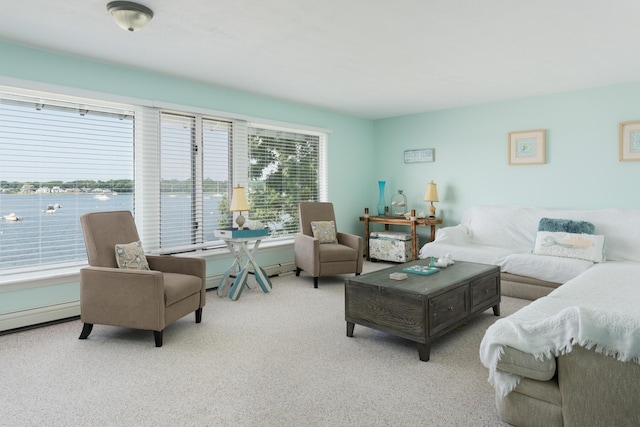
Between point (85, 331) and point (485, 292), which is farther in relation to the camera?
point (485, 292)

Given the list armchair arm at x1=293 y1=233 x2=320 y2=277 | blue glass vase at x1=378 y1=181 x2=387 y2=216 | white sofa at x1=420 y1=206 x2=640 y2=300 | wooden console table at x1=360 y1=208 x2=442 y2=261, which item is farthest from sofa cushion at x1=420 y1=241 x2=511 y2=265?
blue glass vase at x1=378 y1=181 x2=387 y2=216

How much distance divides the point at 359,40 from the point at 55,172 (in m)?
2.89

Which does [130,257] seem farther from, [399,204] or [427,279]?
[399,204]

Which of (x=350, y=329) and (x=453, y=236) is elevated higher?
(x=453, y=236)

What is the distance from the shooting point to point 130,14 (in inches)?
98.9

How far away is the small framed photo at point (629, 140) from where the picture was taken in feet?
14.1

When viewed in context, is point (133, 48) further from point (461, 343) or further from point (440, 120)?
point (440, 120)

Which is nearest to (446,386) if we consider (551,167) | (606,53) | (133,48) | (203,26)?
(203,26)

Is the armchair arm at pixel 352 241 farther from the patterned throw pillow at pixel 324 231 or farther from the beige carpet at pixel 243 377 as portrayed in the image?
the beige carpet at pixel 243 377

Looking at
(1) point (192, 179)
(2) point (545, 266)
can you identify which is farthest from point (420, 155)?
(1) point (192, 179)

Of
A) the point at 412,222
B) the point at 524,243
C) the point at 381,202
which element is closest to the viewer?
the point at 524,243

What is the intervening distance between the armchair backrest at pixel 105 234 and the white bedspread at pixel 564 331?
112 inches

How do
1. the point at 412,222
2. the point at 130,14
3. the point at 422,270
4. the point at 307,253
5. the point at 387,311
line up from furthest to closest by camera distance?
the point at 412,222
the point at 307,253
the point at 422,270
the point at 387,311
the point at 130,14

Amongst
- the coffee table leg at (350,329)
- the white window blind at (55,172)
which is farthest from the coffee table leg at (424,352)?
the white window blind at (55,172)
